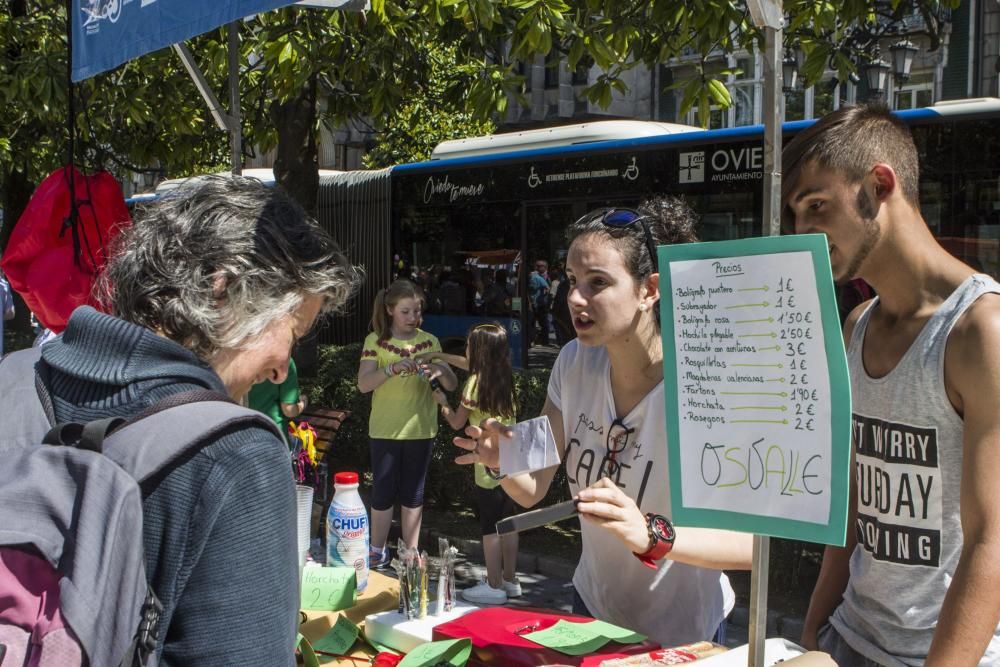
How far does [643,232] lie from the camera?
238cm

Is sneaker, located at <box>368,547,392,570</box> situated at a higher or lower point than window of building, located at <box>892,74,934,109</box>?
lower

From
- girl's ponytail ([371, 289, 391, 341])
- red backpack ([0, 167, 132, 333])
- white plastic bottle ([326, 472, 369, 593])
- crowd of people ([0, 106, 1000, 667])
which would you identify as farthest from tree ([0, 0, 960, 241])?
crowd of people ([0, 106, 1000, 667])

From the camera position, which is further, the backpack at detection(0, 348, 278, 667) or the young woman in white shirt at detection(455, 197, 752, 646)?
the young woman in white shirt at detection(455, 197, 752, 646)

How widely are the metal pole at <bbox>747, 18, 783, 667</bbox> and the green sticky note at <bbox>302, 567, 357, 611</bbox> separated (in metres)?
1.33

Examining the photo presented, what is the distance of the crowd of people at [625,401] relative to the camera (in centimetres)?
120

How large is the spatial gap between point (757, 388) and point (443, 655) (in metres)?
0.93

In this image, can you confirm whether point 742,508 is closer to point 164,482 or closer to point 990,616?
point 990,616

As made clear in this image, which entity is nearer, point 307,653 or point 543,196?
point 307,653

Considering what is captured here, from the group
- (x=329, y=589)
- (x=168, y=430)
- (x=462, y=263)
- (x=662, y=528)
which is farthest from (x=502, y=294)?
(x=168, y=430)

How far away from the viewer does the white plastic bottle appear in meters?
2.91

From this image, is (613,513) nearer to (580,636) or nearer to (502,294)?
(580,636)

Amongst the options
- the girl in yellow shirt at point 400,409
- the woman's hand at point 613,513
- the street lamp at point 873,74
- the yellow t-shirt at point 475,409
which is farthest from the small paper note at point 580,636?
the street lamp at point 873,74

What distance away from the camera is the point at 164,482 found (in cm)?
116

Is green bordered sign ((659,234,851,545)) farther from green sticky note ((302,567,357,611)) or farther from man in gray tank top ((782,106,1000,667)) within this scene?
green sticky note ((302,567,357,611))
